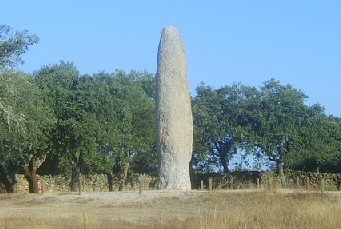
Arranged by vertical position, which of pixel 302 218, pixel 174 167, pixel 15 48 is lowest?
pixel 302 218

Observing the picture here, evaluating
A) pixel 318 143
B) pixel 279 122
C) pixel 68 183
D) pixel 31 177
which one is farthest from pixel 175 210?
pixel 279 122

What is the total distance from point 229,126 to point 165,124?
95.8 ft

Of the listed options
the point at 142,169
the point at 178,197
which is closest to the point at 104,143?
the point at 142,169

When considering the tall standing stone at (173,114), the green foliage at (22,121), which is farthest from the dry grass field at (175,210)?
the tall standing stone at (173,114)

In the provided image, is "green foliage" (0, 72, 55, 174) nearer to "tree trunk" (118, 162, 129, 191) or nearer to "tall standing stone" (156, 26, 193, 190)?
"tall standing stone" (156, 26, 193, 190)

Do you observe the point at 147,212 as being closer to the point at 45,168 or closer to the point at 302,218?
the point at 302,218

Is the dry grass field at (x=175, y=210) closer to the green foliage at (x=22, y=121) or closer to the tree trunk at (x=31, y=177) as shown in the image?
the green foliage at (x=22, y=121)

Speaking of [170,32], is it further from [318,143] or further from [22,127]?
[318,143]

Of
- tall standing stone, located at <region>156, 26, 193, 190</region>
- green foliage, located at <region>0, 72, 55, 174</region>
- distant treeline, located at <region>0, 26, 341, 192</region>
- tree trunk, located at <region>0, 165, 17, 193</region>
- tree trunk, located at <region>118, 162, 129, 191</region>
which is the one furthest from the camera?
tree trunk, located at <region>118, 162, 129, 191</region>

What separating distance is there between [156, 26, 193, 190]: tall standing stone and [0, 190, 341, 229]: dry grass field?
5398mm

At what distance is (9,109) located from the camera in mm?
27641

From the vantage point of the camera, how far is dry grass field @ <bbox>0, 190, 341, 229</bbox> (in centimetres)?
1498

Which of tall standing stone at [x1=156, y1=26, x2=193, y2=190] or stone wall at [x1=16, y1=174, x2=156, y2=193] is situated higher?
tall standing stone at [x1=156, y1=26, x2=193, y2=190]

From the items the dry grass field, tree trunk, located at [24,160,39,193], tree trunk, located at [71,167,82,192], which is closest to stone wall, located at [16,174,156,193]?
tree trunk, located at [71,167,82,192]
